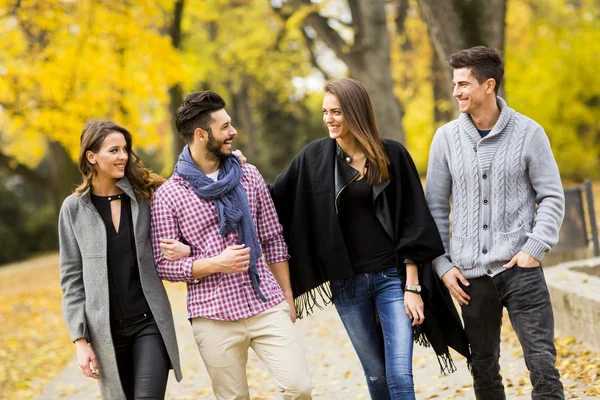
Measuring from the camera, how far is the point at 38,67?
15.3m

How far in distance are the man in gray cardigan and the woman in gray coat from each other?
155 centimetres

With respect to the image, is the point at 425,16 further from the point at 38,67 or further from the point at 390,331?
the point at 38,67

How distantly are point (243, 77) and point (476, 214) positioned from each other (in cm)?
2984

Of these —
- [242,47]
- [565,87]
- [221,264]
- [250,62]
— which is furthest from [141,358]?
[250,62]

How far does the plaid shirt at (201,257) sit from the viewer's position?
423 centimetres

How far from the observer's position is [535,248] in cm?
416

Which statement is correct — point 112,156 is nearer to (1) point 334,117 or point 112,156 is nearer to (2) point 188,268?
(2) point 188,268

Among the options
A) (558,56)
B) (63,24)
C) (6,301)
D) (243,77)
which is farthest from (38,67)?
(243,77)

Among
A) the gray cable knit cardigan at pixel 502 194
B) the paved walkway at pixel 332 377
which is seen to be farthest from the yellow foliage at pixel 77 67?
the gray cable knit cardigan at pixel 502 194

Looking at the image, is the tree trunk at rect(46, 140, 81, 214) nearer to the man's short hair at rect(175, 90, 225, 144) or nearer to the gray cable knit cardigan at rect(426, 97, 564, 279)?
the man's short hair at rect(175, 90, 225, 144)

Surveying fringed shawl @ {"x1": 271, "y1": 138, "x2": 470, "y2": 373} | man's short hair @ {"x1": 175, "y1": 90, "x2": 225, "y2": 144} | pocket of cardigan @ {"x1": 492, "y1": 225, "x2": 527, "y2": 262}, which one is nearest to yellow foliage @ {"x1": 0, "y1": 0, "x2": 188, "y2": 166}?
man's short hair @ {"x1": 175, "y1": 90, "x2": 225, "y2": 144}

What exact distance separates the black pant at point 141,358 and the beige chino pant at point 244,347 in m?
0.23

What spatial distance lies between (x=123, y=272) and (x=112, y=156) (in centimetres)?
66

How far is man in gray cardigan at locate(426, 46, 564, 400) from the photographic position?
418 cm
